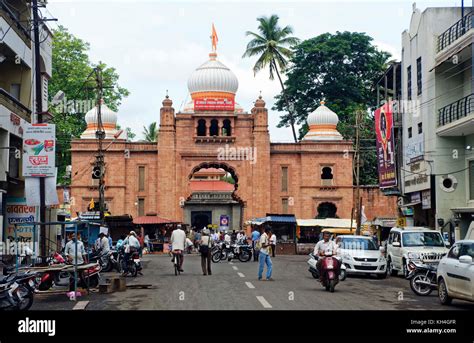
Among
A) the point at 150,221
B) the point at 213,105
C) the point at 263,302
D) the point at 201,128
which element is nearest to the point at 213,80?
the point at 213,105

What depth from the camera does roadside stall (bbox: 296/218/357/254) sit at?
49000mm

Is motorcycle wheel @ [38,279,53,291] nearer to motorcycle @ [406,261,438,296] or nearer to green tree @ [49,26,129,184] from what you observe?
motorcycle @ [406,261,438,296]

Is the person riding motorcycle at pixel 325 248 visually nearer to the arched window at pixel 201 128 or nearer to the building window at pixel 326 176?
the building window at pixel 326 176

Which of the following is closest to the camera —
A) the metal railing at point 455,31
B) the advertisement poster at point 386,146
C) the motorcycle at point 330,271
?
the motorcycle at point 330,271

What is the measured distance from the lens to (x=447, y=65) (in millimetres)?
34969

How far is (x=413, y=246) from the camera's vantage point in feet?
85.1

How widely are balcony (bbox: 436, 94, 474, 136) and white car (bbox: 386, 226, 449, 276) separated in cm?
665

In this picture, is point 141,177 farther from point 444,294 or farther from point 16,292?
point 16,292

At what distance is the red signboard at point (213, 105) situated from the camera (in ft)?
187

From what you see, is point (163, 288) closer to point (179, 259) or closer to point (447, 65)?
point (179, 259)

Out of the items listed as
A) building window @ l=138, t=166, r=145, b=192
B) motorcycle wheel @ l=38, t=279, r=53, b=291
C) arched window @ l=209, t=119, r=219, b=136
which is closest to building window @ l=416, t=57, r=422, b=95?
arched window @ l=209, t=119, r=219, b=136

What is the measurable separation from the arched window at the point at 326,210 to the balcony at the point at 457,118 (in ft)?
75.4

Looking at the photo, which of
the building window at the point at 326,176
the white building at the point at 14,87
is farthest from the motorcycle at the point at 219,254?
the building window at the point at 326,176
